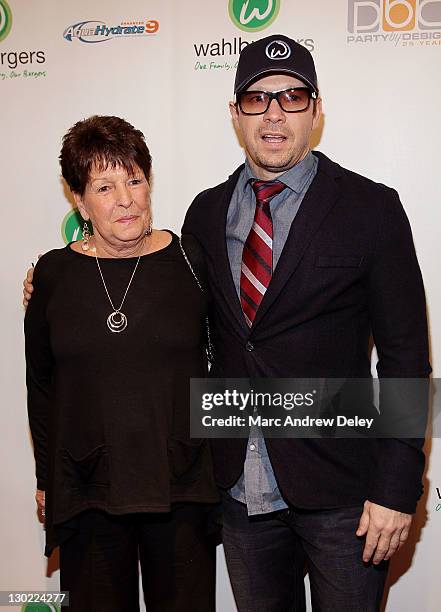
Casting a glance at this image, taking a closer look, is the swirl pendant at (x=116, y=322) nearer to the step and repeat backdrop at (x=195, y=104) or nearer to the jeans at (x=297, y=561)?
the jeans at (x=297, y=561)

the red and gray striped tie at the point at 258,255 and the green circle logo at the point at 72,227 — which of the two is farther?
the green circle logo at the point at 72,227

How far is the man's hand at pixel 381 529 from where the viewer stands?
1516 mm

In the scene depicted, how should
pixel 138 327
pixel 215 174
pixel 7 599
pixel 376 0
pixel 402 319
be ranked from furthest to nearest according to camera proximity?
pixel 7 599, pixel 215 174, pixel 376 0, pixel 138 327, pixel 402 319

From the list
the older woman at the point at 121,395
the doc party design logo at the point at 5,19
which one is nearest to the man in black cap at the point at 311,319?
the older woman at the point at 121,395

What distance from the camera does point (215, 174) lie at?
7.13ft

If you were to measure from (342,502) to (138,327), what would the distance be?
637 millimetres

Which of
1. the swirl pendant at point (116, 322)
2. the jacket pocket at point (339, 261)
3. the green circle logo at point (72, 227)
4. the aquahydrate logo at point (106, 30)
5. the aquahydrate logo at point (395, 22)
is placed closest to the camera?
the jacket pocket at point (339, 261)

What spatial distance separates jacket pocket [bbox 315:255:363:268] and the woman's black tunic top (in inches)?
13.1

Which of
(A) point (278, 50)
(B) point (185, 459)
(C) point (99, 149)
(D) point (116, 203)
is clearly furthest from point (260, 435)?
(A) point (278, 50)

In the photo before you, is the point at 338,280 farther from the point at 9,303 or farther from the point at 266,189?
the point at 9,303

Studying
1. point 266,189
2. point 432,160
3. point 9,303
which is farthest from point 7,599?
point 432,160

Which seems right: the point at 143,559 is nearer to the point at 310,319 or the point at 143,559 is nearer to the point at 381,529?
the point at 381,529

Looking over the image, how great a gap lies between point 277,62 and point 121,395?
0.87 meters

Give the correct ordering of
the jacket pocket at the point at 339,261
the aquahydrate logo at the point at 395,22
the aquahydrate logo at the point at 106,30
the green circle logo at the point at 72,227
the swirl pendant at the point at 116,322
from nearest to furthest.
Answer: the jacket pocket at the point at 339,261
the swirl pendant at the point at 116,322
the aquahydrate logo at the point at 395,22
the aquahydrate logo at the point at 106,30
the green circle logo at the point at 72,227
